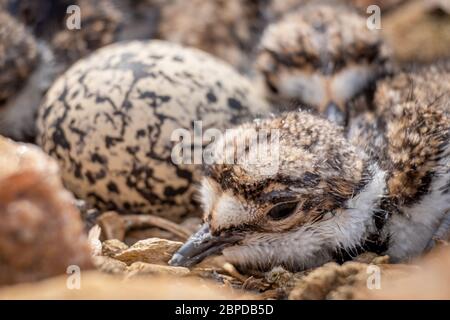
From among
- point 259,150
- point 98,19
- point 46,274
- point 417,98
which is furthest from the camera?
point 98,19

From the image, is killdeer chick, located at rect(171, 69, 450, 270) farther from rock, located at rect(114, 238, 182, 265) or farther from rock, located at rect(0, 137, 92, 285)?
rock, located at rect(0, 137, 92, 285)

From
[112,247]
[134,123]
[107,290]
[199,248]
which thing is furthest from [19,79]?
[107,290]

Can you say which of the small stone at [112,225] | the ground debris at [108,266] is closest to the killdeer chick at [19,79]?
the small stone at [112,225]

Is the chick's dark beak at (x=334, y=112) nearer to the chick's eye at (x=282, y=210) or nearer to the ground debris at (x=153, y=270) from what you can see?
the chick's eye at (x=282, y=210)

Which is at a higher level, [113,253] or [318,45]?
[318,45]

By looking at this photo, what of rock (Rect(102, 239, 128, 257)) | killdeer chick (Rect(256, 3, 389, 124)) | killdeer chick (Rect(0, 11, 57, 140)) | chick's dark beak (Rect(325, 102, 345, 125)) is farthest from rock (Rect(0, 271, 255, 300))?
killdeer chick (Rect(0, 11, 57, 140))

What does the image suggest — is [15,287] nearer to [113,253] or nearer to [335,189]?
[113,253]
